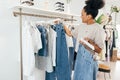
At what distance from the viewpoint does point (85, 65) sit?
228 centimetres

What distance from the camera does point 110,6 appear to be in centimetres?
680

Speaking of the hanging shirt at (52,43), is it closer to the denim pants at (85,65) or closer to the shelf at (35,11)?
the denim pants at (85,65)

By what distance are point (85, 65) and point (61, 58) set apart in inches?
15.5

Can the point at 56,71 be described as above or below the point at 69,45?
below

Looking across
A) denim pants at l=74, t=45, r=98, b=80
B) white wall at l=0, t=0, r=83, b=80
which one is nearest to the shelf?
white wall at l=0, t=0, r=83, b=80

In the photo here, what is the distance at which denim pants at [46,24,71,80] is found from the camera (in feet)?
8.03

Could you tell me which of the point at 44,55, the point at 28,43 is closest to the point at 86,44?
the point at 44,55

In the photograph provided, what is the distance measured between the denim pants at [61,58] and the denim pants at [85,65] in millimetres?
222

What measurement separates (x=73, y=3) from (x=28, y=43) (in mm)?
2409

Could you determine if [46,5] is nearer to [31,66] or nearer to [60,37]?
[60,37]

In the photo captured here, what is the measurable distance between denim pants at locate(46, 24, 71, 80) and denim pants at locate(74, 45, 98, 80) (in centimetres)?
22

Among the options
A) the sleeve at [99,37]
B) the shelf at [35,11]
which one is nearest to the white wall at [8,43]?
the shelf at [35,11]

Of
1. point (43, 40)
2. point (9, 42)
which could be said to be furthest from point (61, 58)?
point (9, 42)

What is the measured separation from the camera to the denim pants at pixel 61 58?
2.45 m
